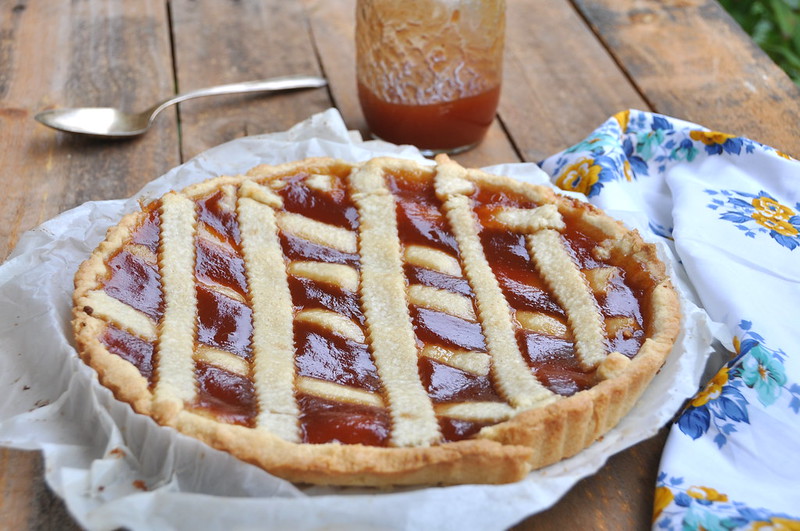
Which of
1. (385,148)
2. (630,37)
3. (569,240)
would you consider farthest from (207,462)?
(630,37)

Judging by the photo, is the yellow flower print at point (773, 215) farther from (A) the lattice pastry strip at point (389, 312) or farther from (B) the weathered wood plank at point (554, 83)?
(A) the lattice pastry strip at point (389, 312)

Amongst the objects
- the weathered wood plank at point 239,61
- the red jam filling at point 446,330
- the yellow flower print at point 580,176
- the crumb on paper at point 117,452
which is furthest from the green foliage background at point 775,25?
the crumb on paper at point 117,452

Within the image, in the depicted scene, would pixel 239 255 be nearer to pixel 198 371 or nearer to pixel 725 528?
Result: pixel 198 371

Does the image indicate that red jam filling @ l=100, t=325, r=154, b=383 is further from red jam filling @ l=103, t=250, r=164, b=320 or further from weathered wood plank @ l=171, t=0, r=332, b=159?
weathered wood plank @ l=171, t=0, r=332, b=159

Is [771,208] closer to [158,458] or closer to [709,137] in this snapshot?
[709,137]

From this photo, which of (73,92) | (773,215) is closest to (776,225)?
(773,215)

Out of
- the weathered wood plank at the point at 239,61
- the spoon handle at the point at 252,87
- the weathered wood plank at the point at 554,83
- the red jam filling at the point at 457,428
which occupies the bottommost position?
the weathered wood plank at the point at 239,61
